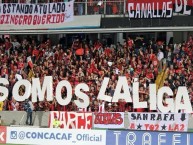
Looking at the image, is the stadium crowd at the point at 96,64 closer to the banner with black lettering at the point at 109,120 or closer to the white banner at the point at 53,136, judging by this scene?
the banner with black lettering at the point at 109,120

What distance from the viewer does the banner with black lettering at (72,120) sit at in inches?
833

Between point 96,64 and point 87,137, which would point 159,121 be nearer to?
point 87,137

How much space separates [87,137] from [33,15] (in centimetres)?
1042

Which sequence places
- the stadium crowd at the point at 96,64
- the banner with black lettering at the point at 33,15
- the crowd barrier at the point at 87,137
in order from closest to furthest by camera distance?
1. the crowd barrier at the point at 87,137
2. the stadium crowd at the point at 96,64
3. the banner with black lettering at the point at 33,15

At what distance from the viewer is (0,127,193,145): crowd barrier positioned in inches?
698

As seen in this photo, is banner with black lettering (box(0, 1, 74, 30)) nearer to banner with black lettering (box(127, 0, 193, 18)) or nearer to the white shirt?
banner with black lettering (box(127, 0, 193, 18))

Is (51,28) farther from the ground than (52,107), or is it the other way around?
(51,28)

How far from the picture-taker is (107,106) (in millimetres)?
24000

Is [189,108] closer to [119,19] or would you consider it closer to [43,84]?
[43,84]

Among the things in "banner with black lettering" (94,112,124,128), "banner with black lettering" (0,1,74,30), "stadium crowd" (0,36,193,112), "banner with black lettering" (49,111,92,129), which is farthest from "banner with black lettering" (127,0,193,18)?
"banner with black lettering" (49,111,92,129)

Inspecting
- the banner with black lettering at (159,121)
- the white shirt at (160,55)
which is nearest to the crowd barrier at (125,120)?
the banner with black lettering at (159,121)

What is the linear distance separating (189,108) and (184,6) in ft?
20.0

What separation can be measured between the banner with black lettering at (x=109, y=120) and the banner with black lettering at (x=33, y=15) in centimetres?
704

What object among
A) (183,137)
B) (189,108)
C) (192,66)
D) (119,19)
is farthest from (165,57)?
(183,137)
